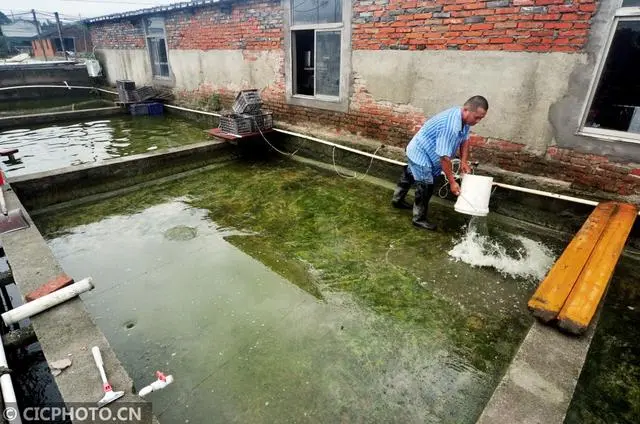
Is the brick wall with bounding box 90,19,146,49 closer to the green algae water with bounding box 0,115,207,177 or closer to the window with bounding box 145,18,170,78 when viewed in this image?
the window with bounding box 145,18,170,78

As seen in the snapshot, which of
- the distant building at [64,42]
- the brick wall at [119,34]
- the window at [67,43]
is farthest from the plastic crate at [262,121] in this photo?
the window at [67,43]

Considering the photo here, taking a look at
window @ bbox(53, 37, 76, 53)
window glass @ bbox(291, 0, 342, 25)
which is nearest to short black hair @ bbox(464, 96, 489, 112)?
window glass @ bbox(291, 0, 342, 25)

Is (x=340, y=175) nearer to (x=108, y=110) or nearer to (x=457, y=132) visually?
(x=457, y=132)

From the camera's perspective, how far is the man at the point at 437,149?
390 cm

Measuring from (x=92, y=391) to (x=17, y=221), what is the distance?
2.62m

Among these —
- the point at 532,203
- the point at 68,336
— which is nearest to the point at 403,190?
the point at 532,203

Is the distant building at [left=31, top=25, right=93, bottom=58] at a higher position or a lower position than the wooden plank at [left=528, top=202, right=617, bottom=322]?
higher

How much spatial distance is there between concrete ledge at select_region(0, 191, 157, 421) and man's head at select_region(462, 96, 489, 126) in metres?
3.92

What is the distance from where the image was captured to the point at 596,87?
3.96m

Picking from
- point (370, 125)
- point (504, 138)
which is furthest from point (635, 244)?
point (370, 125)

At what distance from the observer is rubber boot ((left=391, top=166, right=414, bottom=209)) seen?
193 inches

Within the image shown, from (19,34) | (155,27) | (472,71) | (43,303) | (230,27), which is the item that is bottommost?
(43,303)

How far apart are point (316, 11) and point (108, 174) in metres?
4.69

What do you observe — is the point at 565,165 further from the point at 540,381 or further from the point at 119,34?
the point at 119,34
